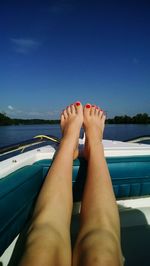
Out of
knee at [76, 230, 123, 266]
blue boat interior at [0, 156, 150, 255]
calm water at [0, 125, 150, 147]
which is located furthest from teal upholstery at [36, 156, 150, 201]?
calm water at [0, 125, 150, 147]

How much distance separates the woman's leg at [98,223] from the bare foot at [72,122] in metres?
0.22

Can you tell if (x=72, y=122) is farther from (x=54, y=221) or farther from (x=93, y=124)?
(x=54, y=221)

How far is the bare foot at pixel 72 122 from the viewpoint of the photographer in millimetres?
1424

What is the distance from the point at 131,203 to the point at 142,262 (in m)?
0.42

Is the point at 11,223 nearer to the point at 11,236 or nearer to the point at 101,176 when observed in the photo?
the point at 11,236

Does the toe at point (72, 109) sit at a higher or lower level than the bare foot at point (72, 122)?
higher

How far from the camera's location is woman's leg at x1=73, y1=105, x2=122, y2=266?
0.65 m

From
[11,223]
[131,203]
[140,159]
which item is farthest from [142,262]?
[11,223]

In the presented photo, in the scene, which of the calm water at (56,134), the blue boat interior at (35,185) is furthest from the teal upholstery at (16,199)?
the calm water at (56,134)

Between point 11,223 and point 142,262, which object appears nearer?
point 11,223

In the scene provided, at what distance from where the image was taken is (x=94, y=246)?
681 millimetres

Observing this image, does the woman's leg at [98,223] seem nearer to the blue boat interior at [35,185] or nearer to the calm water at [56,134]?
the blue boat interior at [35,185]

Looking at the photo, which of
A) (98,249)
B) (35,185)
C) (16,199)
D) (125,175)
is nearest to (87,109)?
(125,175)

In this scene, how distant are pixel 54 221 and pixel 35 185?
42 cm
